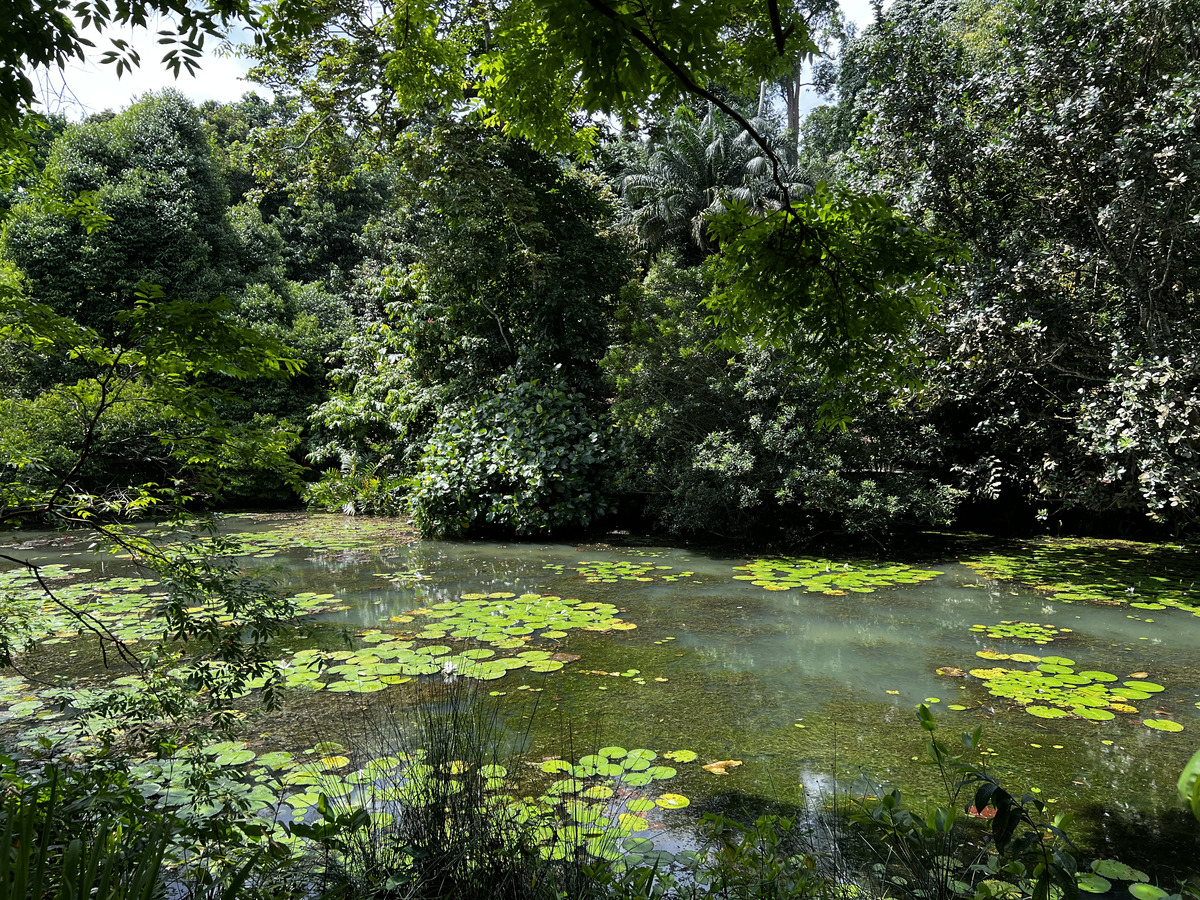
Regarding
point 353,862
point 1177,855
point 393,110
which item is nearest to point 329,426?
point 393,110

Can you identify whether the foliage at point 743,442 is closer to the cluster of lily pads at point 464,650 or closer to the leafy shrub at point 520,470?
the leafy shrub at point 520,470

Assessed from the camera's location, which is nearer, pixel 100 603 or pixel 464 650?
pixel 464 650

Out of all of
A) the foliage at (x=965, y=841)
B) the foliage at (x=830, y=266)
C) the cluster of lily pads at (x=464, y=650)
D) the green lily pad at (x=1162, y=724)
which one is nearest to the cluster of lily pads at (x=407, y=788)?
the cluster of lily pads at (x=464, y=650)

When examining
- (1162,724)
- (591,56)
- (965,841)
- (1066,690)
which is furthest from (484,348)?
(591,56)

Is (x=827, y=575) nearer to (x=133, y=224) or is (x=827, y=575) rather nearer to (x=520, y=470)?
(x=520, y=470)

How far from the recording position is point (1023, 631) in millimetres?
4934

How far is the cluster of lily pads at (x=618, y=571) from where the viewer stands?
22.4 ft

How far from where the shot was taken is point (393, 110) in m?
10.3

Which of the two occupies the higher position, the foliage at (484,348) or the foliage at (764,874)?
the foliage at (484,348)

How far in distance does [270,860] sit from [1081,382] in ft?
26.5

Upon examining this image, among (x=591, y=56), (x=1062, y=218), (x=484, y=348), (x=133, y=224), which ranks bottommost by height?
(x=591, y=56)

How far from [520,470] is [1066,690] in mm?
6481

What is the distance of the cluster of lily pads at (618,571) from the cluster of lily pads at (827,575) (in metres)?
0.68

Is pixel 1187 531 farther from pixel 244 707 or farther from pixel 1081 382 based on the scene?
pixel 244 707
